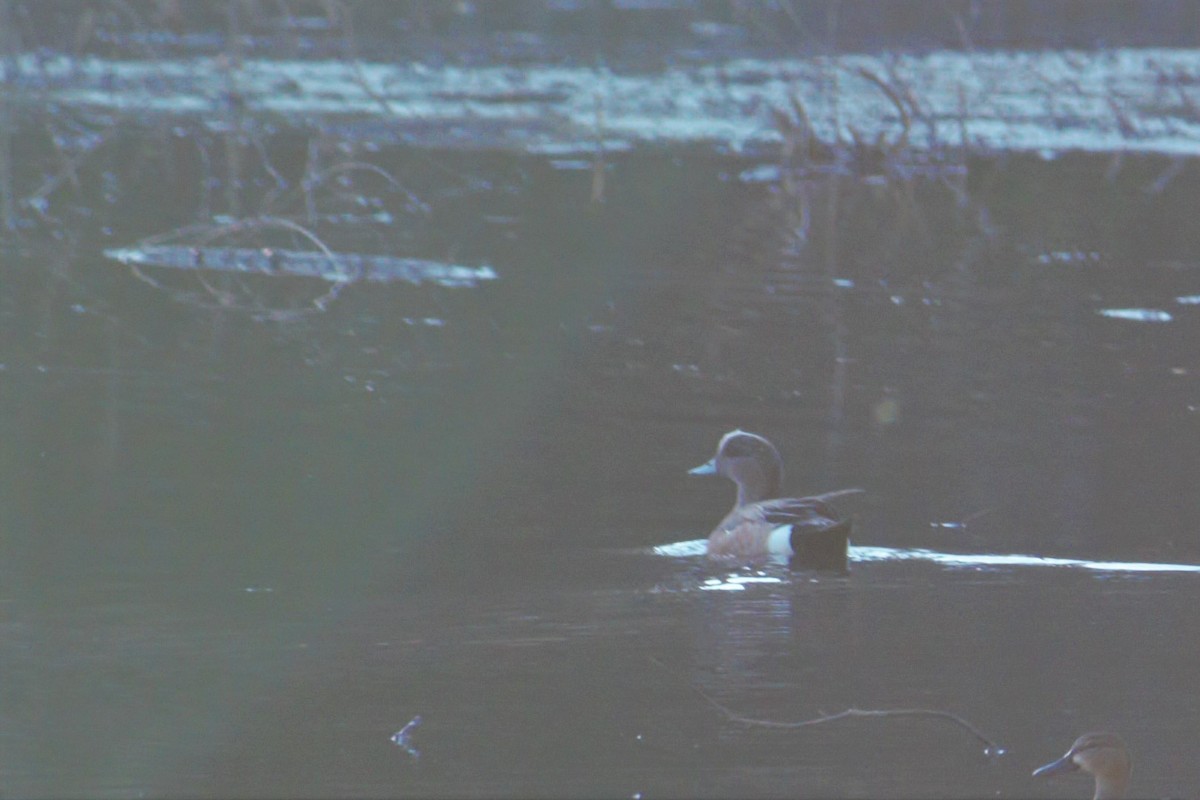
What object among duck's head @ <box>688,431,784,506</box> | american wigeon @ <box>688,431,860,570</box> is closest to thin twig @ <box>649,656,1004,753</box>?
american wigeon @ <box>688,431,860,570</box>

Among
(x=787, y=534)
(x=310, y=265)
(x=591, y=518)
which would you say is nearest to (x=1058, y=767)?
(x=787, y=534)

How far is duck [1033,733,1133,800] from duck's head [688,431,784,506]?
325 centimetres

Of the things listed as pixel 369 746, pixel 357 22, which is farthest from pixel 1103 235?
pixel 357 22

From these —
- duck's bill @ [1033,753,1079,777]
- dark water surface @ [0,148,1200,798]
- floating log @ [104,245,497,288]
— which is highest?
floating log @ [104,245,497,288]

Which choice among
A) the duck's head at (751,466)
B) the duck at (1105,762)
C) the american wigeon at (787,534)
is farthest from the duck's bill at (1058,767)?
the duck's head at (751,466)

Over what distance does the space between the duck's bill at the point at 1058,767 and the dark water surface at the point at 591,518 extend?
0.06 m

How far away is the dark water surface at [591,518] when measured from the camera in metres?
6.12

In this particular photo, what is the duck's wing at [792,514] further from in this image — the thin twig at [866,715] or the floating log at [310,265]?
the floating log at [310,265]

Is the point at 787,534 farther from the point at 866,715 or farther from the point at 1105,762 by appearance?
the point at 1105,762

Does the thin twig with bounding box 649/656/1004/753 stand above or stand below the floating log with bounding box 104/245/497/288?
below

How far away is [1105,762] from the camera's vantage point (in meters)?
5.55

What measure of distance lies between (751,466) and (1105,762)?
3.42 metres

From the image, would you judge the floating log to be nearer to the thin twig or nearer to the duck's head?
the duck's head

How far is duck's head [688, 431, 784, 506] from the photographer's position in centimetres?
883
